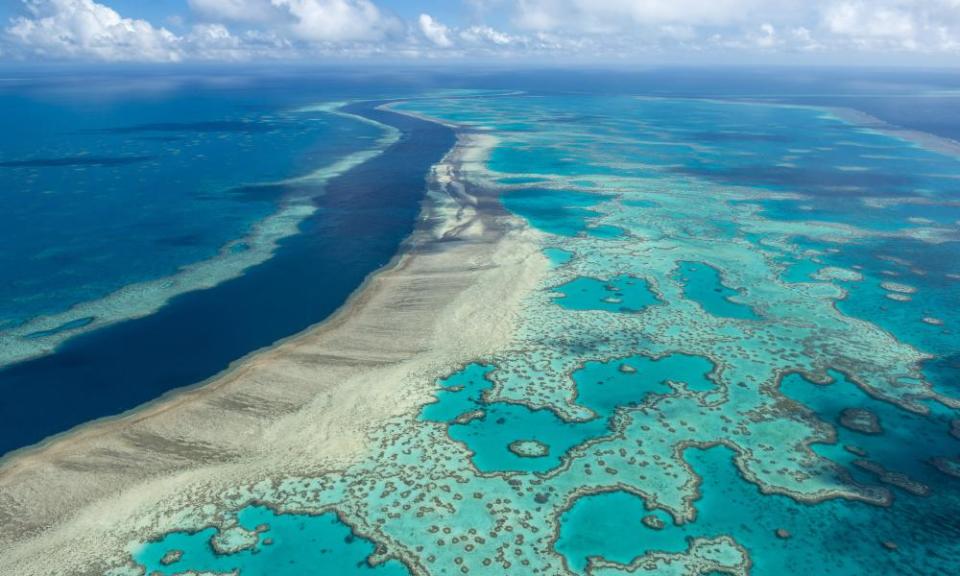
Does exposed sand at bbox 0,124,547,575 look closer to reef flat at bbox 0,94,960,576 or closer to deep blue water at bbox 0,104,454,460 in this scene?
reef flat at bbox 0,94,960,576

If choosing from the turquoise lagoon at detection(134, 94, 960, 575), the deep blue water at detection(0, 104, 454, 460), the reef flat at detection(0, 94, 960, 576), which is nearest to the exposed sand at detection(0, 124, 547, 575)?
the reef flat at detection(0, 94, 960, 576)

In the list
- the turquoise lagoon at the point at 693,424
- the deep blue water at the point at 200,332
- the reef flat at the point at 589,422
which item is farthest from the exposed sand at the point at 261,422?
the deep blue water at the point at 200,332

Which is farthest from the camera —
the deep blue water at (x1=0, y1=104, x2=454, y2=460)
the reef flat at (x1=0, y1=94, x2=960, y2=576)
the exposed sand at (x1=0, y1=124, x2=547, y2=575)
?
the deep blue water at (x1=0, y1=104, x2=454, y2=460)

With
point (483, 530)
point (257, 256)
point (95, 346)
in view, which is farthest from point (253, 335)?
point (483, 530)

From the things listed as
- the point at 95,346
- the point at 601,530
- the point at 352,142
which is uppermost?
the point at 352,142

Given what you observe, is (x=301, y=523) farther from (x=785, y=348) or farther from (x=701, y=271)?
(x=701, y=271)

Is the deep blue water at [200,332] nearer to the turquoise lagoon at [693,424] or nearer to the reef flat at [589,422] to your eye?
the reef flat at [589,422]
